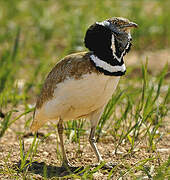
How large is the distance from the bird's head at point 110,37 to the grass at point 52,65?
0.70 m

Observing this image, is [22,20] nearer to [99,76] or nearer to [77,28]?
[77,28]

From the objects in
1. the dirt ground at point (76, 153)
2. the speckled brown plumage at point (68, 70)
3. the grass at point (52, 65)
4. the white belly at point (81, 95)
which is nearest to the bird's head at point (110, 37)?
the speckled brown plumage at point (68, 70)

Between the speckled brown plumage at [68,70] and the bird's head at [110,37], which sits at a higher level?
the bird's head at [110,37]

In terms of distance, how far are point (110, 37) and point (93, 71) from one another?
1.07 feet

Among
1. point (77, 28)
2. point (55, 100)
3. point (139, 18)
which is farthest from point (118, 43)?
point (139, 18)

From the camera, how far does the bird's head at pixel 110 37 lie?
153 inches

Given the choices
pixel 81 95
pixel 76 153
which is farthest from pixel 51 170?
pixel 81 95

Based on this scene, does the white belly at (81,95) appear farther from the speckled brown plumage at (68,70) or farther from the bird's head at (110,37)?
the bird's head at (110,37)

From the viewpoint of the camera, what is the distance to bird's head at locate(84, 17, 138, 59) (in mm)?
3889

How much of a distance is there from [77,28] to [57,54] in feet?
1.82

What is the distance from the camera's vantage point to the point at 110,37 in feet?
12.8

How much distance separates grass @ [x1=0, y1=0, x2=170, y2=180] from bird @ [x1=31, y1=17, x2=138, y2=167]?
45 cm

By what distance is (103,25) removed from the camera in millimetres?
3912

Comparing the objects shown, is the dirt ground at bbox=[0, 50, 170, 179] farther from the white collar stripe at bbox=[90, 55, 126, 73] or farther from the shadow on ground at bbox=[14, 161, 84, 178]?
the white collar stripe at bbox=[90, 55, 126, 73]
